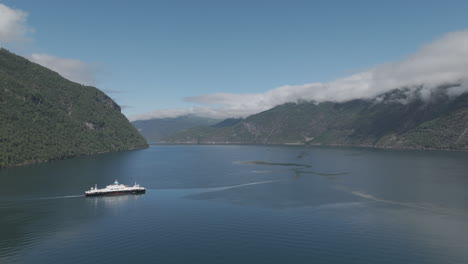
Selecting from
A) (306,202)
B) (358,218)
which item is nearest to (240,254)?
(358,218)

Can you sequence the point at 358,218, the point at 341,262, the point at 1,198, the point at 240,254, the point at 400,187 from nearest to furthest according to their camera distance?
the point at 341,262 → the point at 240,254 → the point at 358,218 → the point at 1,198 → the point at 400,187

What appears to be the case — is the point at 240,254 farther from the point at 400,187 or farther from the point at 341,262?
the point at 400,187

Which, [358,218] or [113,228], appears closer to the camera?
[113,228]

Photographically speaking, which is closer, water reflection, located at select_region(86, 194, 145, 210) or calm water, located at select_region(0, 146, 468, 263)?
calm water, located at select_region(0, 146, 468, 263)

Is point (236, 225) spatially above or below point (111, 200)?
below

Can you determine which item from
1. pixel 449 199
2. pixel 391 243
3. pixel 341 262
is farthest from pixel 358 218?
pixel 449 199

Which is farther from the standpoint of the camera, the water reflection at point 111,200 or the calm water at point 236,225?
the water reflection at point 111,200

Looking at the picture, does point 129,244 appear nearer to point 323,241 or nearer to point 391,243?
point 323,241

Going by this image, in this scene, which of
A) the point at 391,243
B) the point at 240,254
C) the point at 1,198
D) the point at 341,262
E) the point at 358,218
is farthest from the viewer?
the point at 1,198

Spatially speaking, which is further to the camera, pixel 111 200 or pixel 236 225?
pixel 111 200
